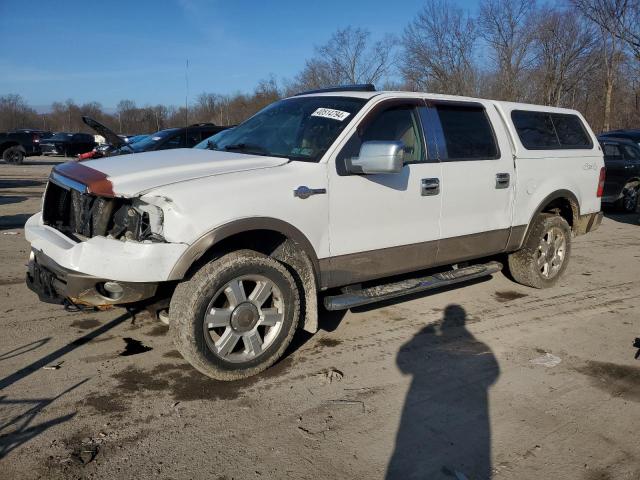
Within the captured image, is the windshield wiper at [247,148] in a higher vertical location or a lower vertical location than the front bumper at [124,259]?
higher

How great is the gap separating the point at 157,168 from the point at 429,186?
217 centimetres

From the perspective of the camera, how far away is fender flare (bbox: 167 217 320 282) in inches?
130

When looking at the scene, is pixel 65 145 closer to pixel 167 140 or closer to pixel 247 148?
pixel 167 140

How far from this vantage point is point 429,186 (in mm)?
4445

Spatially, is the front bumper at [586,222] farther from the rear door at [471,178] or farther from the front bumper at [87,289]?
the front bumper at [87,289]

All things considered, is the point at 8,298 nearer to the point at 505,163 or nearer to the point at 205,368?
the point at 205,368

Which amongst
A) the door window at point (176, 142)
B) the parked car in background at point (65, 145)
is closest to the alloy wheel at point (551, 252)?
the door window at point (176, 142)

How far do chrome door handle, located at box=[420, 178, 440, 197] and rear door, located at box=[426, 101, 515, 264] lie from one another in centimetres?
8

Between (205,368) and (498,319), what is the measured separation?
2874mm

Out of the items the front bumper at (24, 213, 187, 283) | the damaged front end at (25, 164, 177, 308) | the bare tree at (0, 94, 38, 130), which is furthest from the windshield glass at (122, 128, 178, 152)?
the bare tree at (0, 94, 38, 130)

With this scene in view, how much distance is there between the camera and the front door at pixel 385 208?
13.1 feet

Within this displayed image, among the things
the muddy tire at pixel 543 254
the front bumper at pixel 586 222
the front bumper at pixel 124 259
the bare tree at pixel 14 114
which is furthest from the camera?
the bare tree at pixel 14 114

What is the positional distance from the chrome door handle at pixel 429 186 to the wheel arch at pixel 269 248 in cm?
115

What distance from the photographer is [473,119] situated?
198 inches
